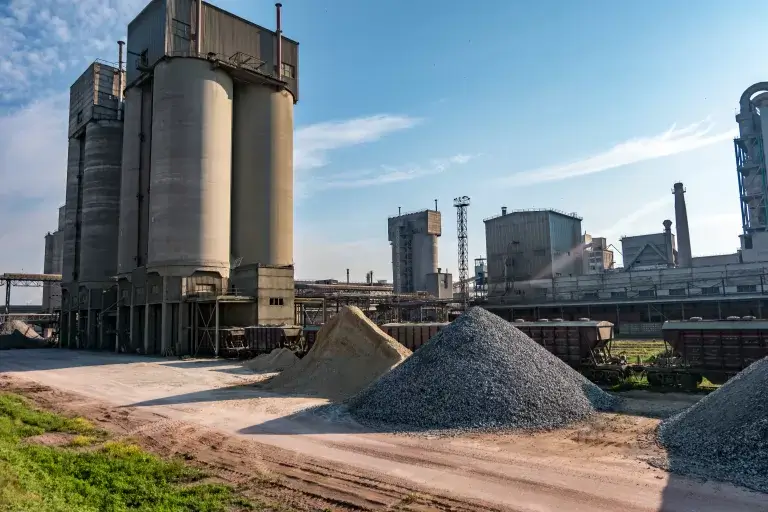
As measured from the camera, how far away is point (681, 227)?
71250mm

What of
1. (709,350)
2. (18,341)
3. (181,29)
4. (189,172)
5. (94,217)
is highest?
(181,29)

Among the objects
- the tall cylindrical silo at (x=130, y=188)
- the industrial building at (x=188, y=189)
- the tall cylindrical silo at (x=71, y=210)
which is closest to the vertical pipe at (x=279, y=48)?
the industrial building at (x=188, y=189)

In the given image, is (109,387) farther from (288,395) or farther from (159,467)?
(159,467)

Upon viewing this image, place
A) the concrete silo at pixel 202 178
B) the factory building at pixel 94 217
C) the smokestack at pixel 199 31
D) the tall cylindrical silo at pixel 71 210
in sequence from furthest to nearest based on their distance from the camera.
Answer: the tall cylindrical silo at pixel 71 210
the factory building at pixel 94 217
the smokestack at pixel 199 31
the concrete silo at pixel 202 178

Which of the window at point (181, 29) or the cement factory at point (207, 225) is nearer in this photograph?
the cement factory at point (207, 225)

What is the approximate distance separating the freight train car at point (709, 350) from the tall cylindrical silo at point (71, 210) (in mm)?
59942

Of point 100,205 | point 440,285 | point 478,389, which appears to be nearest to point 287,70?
point 100,205

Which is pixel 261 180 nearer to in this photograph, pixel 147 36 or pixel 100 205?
pixel 147 36

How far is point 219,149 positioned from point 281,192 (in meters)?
6.80

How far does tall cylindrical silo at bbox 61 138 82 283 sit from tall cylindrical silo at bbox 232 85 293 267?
81.1 feet

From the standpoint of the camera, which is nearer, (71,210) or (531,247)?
(71,210)

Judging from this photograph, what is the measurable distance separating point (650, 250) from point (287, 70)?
6008cm

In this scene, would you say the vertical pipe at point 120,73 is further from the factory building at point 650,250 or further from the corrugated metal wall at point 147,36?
the factory building at point 650,250

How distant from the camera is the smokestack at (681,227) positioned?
6900 cm
